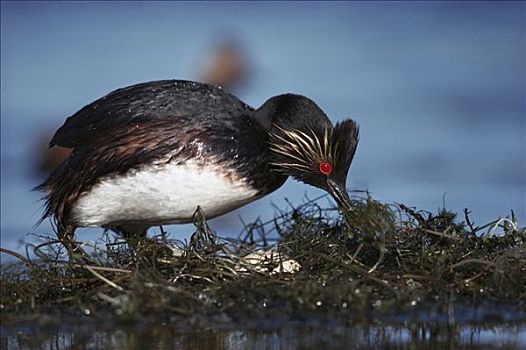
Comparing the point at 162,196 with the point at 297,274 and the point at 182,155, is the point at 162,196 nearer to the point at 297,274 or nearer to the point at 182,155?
the point at 182,155

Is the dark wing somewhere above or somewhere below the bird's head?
above

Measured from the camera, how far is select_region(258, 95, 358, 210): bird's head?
8.37 meters

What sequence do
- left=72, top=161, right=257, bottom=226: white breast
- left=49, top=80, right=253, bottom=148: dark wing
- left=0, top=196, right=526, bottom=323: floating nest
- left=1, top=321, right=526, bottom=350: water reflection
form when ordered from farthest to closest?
left=49, top=80, right=253, bottom=148: dark wing → left=72, top=161, right=257, bottom=226: white breast → left=0, top=196, right=526, bottom=323: floating nest → left=1, top=321, right=526, bottom=350: water reflection

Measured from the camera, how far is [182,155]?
8.14 metres

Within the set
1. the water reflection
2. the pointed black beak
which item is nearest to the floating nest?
the water reflection

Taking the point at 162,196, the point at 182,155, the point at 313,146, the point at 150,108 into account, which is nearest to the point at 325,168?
the point at 313,146

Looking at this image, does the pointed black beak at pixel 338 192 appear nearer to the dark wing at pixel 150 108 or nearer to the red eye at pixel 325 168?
the red eye at pixel 325 168

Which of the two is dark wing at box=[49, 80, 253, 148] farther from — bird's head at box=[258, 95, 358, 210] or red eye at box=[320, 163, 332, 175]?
red eye at box=[320, 163, 332, 175]

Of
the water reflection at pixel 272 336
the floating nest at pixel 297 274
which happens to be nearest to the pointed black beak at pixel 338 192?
the floating nest at pixel 297 274

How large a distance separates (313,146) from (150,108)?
1075 millimetres

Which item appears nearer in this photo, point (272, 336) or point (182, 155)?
point (272, 336)

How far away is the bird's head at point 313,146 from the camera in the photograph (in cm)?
837

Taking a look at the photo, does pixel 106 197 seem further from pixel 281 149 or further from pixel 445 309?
pixel 445 309

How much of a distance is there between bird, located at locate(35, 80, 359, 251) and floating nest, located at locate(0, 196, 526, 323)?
1.00ft
